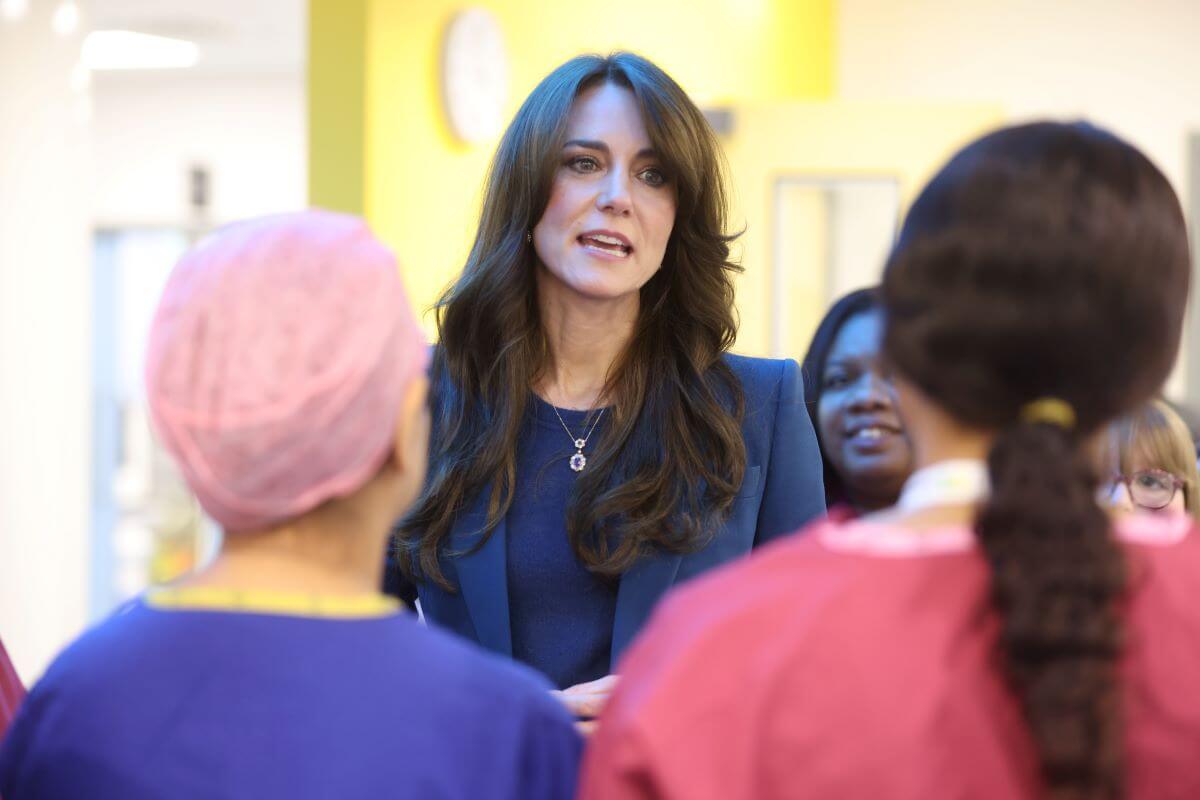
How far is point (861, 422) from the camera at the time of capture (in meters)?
2.44

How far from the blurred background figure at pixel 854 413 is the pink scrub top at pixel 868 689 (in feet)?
4.40

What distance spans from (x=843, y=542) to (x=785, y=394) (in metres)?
1.00

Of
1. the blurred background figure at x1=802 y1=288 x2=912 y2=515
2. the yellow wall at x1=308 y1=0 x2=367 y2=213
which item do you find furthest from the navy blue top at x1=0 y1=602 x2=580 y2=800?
the yellow wall at x1=308 y1=0 x2=367 y2=213

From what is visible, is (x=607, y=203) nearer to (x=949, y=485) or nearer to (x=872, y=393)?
(x=872, y=393)

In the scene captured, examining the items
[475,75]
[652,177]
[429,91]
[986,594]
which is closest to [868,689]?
[986,594]

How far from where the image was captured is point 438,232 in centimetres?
431

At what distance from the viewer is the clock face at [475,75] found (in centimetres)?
431

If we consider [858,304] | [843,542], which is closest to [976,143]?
[843,542]

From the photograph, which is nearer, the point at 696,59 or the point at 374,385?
the point at 374,385

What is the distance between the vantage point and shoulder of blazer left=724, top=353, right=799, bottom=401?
203 centimetres

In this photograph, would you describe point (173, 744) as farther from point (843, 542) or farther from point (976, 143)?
point (976, 143)

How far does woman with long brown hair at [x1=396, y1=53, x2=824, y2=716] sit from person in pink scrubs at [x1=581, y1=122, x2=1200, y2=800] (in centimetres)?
83

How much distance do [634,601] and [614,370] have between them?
0.35m

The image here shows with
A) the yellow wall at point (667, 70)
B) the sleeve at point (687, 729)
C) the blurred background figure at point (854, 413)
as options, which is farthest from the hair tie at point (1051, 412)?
the yellow wall at point (667, 70)
